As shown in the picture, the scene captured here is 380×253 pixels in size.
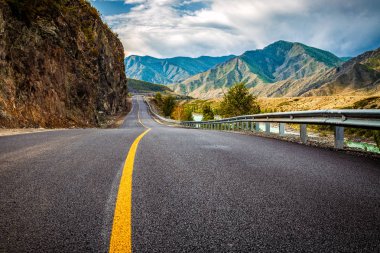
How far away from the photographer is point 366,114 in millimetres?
5934

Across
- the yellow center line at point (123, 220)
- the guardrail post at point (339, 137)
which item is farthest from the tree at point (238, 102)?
the yellow center line at point (123, 220)

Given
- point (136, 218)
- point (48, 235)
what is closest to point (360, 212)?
point (136, 218)

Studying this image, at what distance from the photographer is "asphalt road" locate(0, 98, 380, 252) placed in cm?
213

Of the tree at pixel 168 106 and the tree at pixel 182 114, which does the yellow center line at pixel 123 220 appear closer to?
the tree at pixel 182 114

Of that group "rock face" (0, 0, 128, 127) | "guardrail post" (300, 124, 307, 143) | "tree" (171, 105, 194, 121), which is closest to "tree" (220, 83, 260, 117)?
"tree" (171, 105, 194, 121)

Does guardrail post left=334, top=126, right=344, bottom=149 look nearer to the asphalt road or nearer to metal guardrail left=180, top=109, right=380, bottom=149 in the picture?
metal guardrail left=180, top=109, right=380, bottom=149

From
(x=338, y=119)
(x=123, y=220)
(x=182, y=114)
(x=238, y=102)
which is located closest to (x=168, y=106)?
(x=182, y=114)

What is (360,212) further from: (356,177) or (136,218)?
(136,218)

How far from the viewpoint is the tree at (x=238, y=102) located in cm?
6325

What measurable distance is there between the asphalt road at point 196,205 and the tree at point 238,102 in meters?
58.9

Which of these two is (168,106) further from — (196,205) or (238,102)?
(196,205)

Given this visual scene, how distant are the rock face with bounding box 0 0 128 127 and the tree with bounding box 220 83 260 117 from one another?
122 feet

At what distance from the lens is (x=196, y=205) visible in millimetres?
2902

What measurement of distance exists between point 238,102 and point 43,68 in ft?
156
